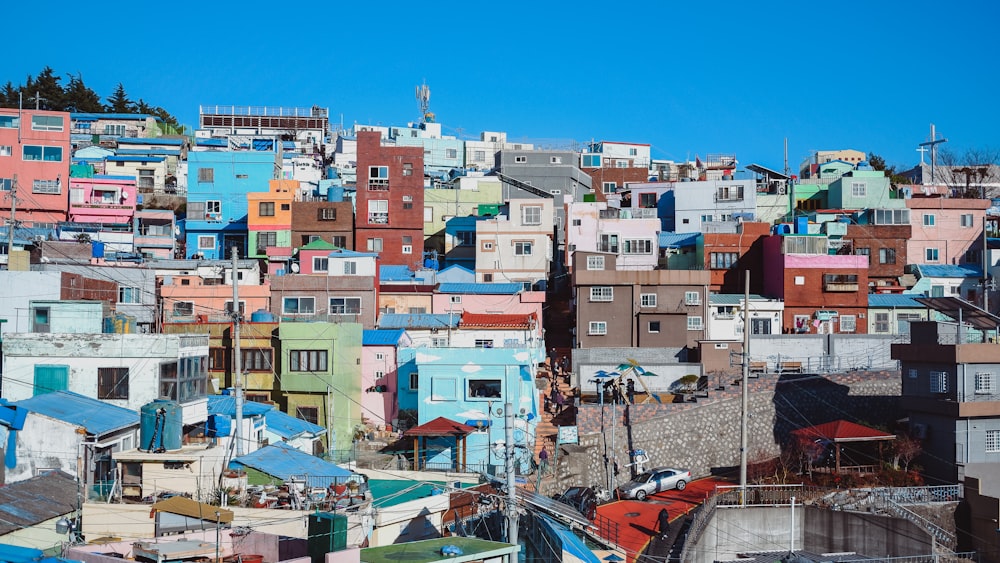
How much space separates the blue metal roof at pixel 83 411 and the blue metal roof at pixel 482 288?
1895 centimetres

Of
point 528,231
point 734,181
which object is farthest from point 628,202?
point 528,231

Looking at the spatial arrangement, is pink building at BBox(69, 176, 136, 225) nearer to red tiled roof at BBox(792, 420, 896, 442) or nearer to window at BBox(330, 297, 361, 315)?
window at BBox(330, 297, 361, 315)

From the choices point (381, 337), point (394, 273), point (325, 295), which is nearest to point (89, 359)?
point (381, 337)

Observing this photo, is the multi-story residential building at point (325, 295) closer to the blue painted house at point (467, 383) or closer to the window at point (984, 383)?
the blue painted house at point (467, 383)

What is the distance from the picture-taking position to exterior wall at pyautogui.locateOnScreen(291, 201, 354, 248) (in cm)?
5644

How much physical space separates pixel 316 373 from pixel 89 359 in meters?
9.26

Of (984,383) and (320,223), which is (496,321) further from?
(984,383)

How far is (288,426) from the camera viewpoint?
37438 millimetres

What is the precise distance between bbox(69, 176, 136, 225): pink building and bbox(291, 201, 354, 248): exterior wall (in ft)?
33.9

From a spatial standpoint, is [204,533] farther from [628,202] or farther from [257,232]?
[628,202]

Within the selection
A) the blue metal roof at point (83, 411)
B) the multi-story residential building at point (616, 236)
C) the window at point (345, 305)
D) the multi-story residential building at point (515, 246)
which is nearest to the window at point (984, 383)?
the multi-story residential building at point (616, 236)

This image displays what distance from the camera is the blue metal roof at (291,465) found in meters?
29.9

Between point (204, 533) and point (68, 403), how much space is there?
11137mm

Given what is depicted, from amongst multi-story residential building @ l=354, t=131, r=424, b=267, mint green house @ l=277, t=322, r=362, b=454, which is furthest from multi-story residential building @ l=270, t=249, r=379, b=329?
multi-story residential building @ l=354, t=131, r=424, b=267
